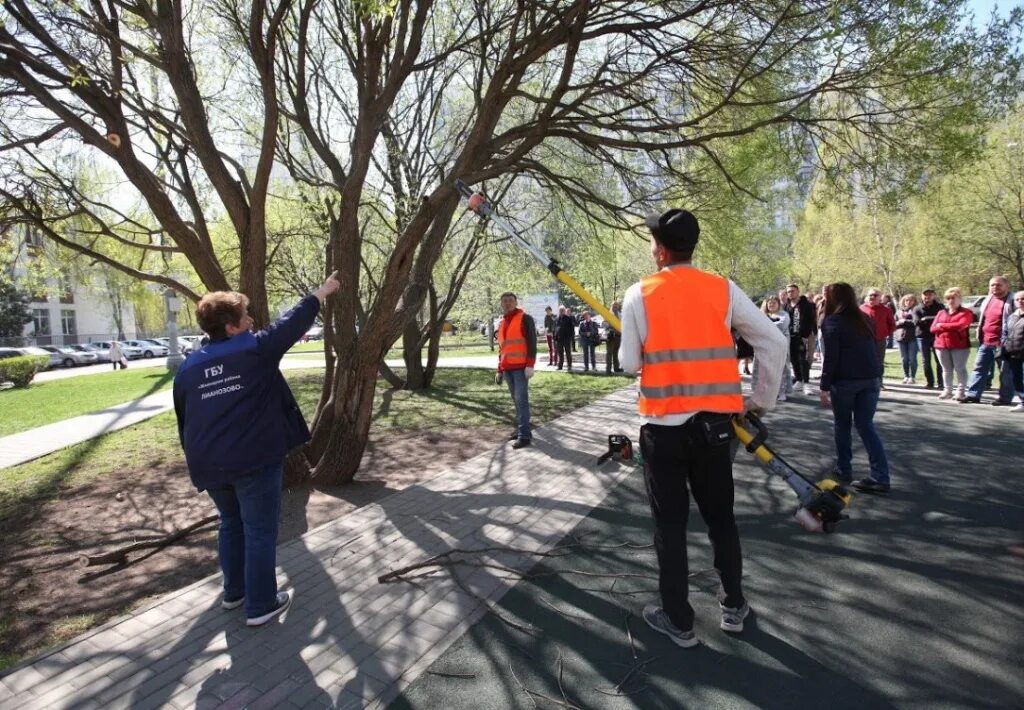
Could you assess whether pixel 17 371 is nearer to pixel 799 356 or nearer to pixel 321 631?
pixel 321 631

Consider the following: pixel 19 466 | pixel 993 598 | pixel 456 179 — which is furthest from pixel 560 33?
pixel 19 466

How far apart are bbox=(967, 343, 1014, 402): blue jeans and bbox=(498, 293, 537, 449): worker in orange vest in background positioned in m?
7.60

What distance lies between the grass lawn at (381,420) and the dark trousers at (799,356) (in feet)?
12.4

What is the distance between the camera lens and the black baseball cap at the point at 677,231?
2896 millimetres

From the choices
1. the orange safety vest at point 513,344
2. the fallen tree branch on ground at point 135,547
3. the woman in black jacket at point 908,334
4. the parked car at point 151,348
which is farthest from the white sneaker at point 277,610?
the parked car at point 151,348

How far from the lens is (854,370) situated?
5.09 metres

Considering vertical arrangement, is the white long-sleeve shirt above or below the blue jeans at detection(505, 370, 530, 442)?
above

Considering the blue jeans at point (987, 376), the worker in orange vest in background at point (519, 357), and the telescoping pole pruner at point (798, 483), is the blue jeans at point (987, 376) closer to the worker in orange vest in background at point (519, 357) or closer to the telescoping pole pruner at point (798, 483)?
the telescoping pole pruner at point (798, 483)

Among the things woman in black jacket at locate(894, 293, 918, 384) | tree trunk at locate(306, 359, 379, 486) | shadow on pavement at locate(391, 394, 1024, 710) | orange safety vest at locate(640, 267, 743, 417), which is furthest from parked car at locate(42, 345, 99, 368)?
orange safety vest at locate(640, 267, 743, 417)

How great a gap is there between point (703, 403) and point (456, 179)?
381 centimetres

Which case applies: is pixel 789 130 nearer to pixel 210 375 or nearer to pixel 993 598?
pixel 993 598

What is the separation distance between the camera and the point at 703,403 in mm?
2742

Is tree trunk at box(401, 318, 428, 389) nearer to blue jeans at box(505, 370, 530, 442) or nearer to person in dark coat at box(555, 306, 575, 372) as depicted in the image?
person in dark coat at box(555, 306, 575, 372)

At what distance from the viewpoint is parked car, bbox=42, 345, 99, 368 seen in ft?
122
